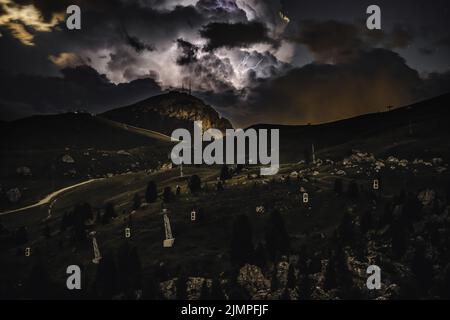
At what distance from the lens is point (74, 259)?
10944cm

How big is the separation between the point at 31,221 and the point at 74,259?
172 ft

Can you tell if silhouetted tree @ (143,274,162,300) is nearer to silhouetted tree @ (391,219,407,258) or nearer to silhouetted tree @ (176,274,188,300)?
silhouetted tree @ (176,274,188,300)

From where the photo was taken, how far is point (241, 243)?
97500 millimetres

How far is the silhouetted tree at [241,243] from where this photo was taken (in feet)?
310

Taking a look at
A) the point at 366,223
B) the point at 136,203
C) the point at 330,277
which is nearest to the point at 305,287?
the point at 330,277

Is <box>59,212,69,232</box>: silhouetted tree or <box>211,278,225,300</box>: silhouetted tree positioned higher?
<box>59,212,69,232</box>: silhouetted tree

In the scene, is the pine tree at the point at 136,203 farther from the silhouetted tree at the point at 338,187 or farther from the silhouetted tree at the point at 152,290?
the silhouetted tree at the point at 338,187

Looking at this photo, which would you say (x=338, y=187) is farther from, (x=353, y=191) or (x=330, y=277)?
(x=330, y=277)

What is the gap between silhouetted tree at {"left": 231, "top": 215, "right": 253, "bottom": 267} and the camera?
310 feet

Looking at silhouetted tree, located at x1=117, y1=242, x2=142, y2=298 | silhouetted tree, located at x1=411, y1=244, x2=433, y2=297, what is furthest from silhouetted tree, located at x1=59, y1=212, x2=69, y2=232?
silhouetted tree, located at x1=411, y1=244, x2=433, y2=297

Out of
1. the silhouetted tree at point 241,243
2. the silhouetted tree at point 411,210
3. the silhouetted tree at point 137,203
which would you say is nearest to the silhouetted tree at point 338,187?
the silhouetted tree at point 411,210

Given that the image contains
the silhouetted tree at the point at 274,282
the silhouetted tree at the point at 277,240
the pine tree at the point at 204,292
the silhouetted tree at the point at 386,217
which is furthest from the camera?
the silhouetted tree at the point at 386,217

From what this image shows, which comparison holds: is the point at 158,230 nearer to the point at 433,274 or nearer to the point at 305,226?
the point at 305,226
